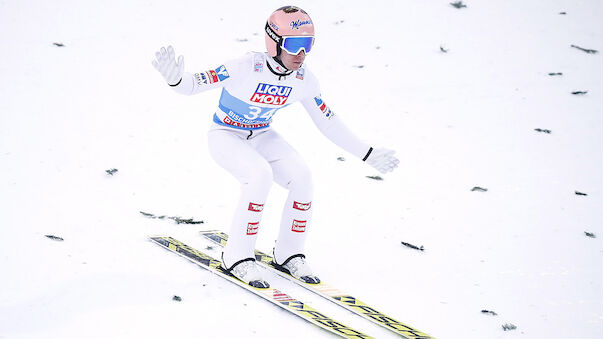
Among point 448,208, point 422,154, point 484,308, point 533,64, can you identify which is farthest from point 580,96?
point 484,308

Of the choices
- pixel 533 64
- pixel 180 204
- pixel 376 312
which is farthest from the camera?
pixel 533 64

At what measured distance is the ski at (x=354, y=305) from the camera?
602cm

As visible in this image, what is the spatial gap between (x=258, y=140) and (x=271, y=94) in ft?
1.63

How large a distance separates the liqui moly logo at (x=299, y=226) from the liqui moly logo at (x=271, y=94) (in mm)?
1004

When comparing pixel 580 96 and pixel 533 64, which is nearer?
pixel 580 96

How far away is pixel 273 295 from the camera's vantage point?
632 centimetres

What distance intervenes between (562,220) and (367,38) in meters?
5.44

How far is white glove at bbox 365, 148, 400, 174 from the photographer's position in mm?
6844

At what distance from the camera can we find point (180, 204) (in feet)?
26.5

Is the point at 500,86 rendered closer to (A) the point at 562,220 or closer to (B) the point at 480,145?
(B) the point at 480,145

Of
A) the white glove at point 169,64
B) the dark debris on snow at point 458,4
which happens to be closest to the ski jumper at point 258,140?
the white glove at point 169,64

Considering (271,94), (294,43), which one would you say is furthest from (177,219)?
(294,43)

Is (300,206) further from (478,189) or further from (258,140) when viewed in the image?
(478,189)

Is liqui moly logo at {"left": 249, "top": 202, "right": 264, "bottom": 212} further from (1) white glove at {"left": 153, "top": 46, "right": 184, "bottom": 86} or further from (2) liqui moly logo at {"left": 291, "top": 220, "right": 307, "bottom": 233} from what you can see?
(1) white glove at {"left": 153, "top": 46, "right": 184, "bottom": 86}
